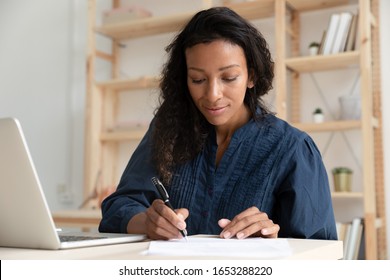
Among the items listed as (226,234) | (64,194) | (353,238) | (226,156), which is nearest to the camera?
(226,234)

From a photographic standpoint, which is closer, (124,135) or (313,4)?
(313,4)

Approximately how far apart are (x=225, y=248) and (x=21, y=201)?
325 millimetres

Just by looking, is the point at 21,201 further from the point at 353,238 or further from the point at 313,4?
the point at 313,4

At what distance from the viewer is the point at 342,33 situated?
2820 millimetres

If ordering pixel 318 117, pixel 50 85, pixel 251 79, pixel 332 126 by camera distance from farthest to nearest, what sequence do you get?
1. pixel 50 85
2. pixel 318 117
3. pixel 332 126
4. pixel 251 79

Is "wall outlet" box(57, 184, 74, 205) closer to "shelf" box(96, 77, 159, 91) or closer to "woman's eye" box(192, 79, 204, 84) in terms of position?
"shelf" box(96, 77, 159, 91)

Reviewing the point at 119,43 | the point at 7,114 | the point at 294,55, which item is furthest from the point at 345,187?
the point at 7,114

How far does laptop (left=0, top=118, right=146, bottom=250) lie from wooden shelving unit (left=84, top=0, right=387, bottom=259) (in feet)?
4.47

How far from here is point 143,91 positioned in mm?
3594

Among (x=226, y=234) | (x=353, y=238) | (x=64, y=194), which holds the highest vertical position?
(x=226, y=234)

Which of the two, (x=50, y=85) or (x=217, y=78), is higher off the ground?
(x=50, y=85)

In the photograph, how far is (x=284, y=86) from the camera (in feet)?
9.37

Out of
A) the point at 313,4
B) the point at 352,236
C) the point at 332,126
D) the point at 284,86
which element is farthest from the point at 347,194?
the point at 313,4

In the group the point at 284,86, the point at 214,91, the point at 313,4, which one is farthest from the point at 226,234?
the point at 313,4
